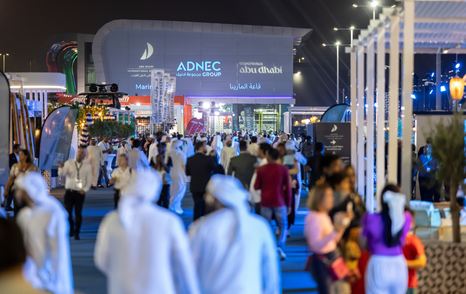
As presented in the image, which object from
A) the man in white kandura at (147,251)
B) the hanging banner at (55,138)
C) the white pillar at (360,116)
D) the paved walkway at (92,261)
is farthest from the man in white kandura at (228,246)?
the hanging banner at (55,138)

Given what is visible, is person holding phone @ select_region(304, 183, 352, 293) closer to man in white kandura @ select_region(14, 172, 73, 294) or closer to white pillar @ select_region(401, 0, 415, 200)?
man in white kandura @ select_region(14, 172, 73, 294)

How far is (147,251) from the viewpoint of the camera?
195 inches

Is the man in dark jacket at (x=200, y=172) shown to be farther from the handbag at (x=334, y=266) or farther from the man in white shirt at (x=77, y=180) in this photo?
the handbag at (x=334, y=266)

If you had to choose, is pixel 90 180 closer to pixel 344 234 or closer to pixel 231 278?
pixel 344 234

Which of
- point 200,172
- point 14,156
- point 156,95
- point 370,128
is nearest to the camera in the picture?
point 370,128

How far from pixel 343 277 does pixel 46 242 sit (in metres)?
2.31

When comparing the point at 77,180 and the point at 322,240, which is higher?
the point at 77,180

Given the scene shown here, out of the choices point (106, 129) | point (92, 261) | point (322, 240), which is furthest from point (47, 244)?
point (106, 129)

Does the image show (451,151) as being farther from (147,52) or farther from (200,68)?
(200,68)

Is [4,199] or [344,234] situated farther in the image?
[4,199]

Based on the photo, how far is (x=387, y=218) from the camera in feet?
22.2

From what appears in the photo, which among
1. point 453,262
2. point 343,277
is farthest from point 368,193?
point 343,277

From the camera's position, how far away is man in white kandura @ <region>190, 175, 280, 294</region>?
5.23 metres

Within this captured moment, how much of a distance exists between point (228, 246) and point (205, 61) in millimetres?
58392
